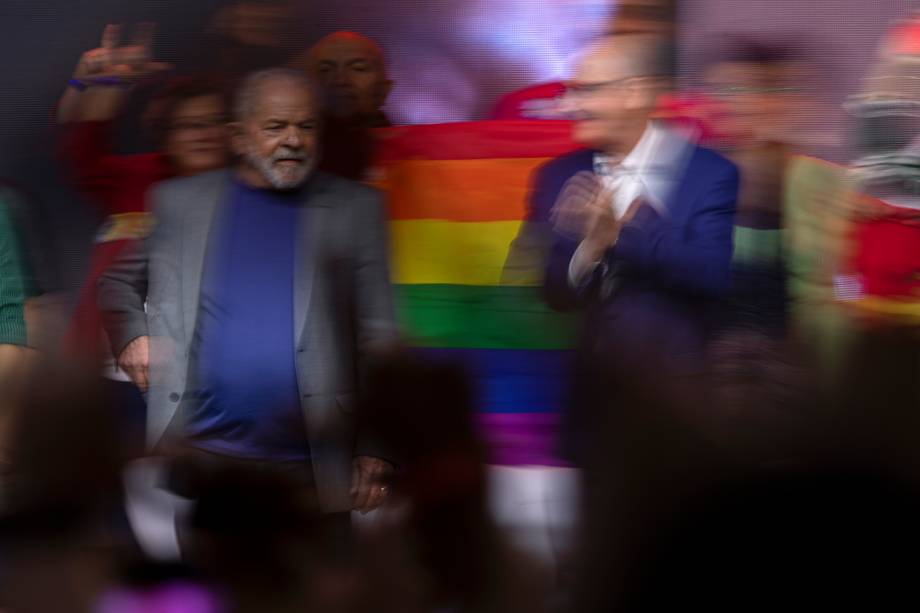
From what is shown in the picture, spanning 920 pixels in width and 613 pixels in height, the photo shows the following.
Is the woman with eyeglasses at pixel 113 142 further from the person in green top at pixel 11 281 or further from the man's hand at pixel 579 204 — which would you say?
the man's hand at pixel 579 204

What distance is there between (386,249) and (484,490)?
0.52 meters

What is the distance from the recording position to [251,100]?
7.83 feet

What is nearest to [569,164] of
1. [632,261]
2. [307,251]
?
[632,261]

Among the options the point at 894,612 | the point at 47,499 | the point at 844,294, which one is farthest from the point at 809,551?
the point at 47,499

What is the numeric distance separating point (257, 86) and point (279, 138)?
0.38 feet

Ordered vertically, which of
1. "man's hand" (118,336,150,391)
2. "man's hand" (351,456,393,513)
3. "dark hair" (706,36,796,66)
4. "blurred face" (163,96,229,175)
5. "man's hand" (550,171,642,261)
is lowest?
"man's hand" (351,456,393,513)

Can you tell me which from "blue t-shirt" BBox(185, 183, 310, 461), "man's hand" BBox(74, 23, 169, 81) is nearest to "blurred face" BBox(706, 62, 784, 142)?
"blue t-shirt" BBox(185, 183, 310, 461)

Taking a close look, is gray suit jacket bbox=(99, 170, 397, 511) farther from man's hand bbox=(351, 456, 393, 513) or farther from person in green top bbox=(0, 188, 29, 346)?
person in green top bbox=(0, 188, 29, 346)

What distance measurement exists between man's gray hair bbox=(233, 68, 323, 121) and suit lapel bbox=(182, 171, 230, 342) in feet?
0.44

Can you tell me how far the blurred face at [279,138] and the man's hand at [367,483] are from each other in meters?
0.54

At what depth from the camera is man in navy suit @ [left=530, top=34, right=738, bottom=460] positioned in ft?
7.27

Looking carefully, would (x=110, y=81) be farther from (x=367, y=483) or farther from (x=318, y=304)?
(x=367, y=483)

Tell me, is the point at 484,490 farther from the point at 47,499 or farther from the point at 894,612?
the point at 47,499

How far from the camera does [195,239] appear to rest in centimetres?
239
